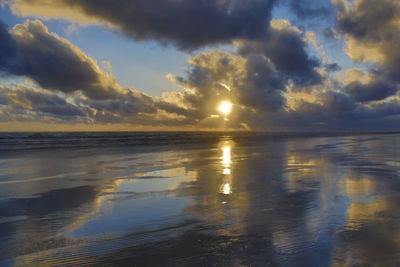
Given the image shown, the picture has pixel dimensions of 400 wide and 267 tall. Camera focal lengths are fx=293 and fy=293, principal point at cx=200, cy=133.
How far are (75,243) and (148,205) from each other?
3.55m

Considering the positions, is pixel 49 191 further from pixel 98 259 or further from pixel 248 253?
pixel 248 253

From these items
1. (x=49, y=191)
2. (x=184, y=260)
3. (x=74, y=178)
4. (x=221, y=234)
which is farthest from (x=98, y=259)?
(x=74, y=178)

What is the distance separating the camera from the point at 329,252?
18.9 feet

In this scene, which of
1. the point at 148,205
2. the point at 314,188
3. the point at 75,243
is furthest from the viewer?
the point at 314,188

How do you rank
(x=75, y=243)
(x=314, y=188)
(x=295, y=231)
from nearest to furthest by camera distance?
1. (x=75, y=243)
2. (x=295, y=231)
3. (x=314, y=188)

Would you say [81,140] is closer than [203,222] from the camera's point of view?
No

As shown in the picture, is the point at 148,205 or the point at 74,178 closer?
the point at 148,205

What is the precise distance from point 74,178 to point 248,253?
41.8 ft

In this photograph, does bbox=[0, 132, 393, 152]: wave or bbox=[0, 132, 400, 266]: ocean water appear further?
bbox=[0, 132, 393, 152]: wave

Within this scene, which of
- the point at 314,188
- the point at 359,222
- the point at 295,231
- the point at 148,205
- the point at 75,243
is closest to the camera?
the point at 75,243

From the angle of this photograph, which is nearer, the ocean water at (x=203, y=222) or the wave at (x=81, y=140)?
Answer: the ocean water at (x=203, y=222)

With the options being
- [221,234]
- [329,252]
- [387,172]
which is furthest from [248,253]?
[387,172]

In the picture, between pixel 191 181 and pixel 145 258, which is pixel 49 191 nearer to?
pixel 191 181

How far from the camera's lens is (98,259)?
5.66 m
